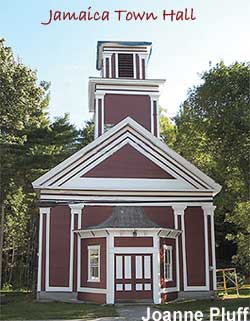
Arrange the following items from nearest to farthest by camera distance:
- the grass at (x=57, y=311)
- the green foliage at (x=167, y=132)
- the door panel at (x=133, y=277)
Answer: the grass at (x=57, y=311) → the door panel at (x=133, y=277) → the green foliage at (x=167, y=132)

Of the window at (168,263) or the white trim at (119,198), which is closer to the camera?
the window at (168,263)

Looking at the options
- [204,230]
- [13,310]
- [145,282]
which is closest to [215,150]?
[204,230]

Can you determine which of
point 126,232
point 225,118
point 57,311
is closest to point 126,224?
point 126,232

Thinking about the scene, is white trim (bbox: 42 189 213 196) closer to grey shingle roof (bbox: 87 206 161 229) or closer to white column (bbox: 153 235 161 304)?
grey shingle roof (bbox: 87 206 161 229)

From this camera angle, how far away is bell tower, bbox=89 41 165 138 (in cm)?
2712

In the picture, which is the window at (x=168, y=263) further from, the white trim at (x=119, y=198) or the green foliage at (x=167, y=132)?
the green foliage at (x=167, y=132)

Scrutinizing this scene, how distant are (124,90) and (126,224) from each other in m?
8.87

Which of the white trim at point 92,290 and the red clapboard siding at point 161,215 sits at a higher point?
the red clapboard siding at point 161,215

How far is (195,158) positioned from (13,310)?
52.1 feet

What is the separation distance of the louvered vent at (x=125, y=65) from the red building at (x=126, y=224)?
5.09 metres

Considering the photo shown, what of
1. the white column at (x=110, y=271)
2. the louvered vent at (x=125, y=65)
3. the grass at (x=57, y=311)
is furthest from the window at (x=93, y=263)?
the louvered vent at (x=125, y=65)

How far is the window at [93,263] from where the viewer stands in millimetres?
21844

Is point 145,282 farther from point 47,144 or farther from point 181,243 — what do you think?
point 47,144

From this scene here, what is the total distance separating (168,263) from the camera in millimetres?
22625
